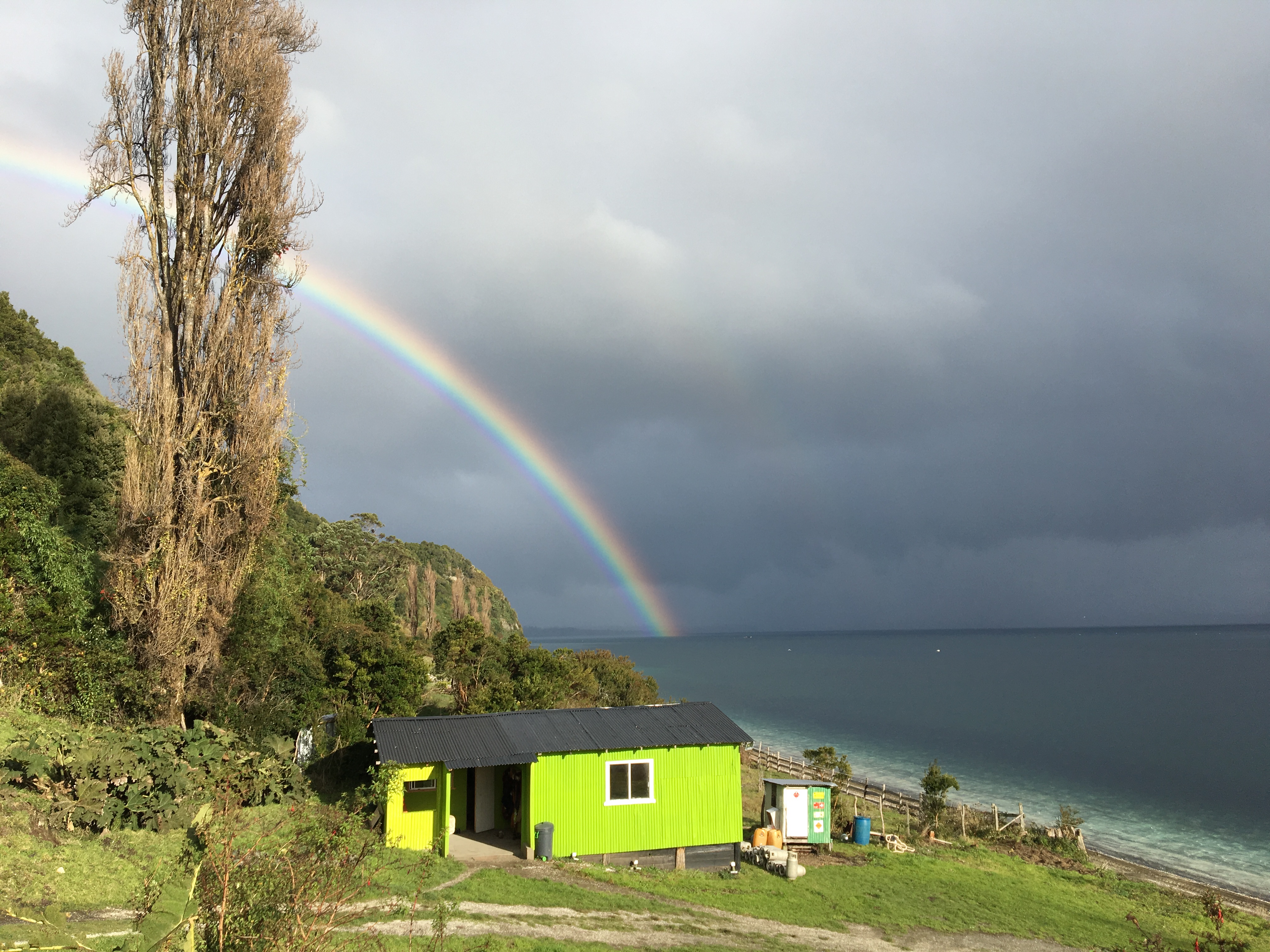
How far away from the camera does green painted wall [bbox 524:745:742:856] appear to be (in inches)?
714

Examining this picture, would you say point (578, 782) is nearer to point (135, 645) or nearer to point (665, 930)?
point (665, 930)

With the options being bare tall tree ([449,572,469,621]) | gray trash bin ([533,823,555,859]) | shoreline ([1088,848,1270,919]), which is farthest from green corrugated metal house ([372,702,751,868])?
bare tall tree ([449,572,469,621])

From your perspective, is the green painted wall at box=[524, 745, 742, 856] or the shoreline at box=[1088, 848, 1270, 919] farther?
the shoreline at box=[1088, 848, 1270, 919]

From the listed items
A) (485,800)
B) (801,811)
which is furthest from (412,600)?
(801,811)

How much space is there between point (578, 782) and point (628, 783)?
129 centimetres

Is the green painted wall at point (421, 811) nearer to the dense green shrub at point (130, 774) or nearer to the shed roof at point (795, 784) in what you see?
the dense green shrub at point (130, 774)

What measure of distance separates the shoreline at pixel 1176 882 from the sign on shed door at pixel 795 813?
13.5 meters

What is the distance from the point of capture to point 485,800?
2031 cm

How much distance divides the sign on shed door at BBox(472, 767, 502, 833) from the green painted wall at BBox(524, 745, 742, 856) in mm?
2530

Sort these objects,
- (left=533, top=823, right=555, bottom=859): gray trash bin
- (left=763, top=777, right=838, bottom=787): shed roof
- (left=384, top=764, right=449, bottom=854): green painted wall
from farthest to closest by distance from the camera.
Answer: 1. (left=763, top=777, right=838, bottom=787): shed roof
2. (left=533, top=823, right=555, bottom=859): gray trash bin
3. (left=384, top=764, right=449, bottom=854): green painted wall

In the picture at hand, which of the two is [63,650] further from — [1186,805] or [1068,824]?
[1186,805]

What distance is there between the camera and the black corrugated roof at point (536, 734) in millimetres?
17844

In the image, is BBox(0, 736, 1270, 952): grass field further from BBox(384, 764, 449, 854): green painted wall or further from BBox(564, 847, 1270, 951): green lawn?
→ BBox(384, 764, 449, 854): green painted wall

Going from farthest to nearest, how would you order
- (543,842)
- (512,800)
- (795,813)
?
(795,813) → (512,800) → (543,842)
